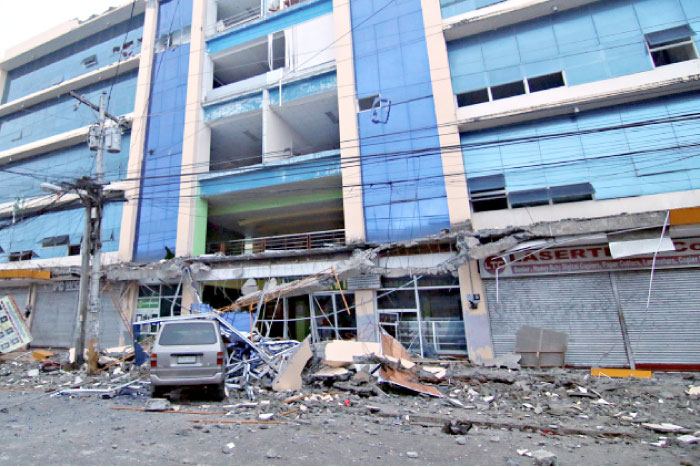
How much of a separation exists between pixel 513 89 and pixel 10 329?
22.3m

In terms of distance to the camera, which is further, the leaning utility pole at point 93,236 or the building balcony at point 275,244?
the building balcony at point 275,244

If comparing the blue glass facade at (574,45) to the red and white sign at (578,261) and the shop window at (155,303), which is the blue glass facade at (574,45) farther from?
the shop window at (155,303)

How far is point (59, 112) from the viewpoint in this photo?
2333 centimetres

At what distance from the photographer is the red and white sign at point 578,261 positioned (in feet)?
34.1

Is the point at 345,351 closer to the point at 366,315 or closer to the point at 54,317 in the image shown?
the point at 366,315

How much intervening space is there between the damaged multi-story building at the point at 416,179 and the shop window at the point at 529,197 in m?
0.08

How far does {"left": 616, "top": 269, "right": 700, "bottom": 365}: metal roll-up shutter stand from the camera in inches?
394

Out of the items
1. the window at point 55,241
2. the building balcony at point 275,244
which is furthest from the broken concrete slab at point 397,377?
the window at point 55,241

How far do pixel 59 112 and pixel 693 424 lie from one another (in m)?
32.7

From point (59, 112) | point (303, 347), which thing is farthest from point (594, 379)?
point (59, 112)

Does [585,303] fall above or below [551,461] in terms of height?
above

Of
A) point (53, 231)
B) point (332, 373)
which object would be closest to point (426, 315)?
point (332, 373)

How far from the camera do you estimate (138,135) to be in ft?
62.4

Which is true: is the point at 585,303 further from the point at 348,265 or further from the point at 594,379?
the point at 348,265
